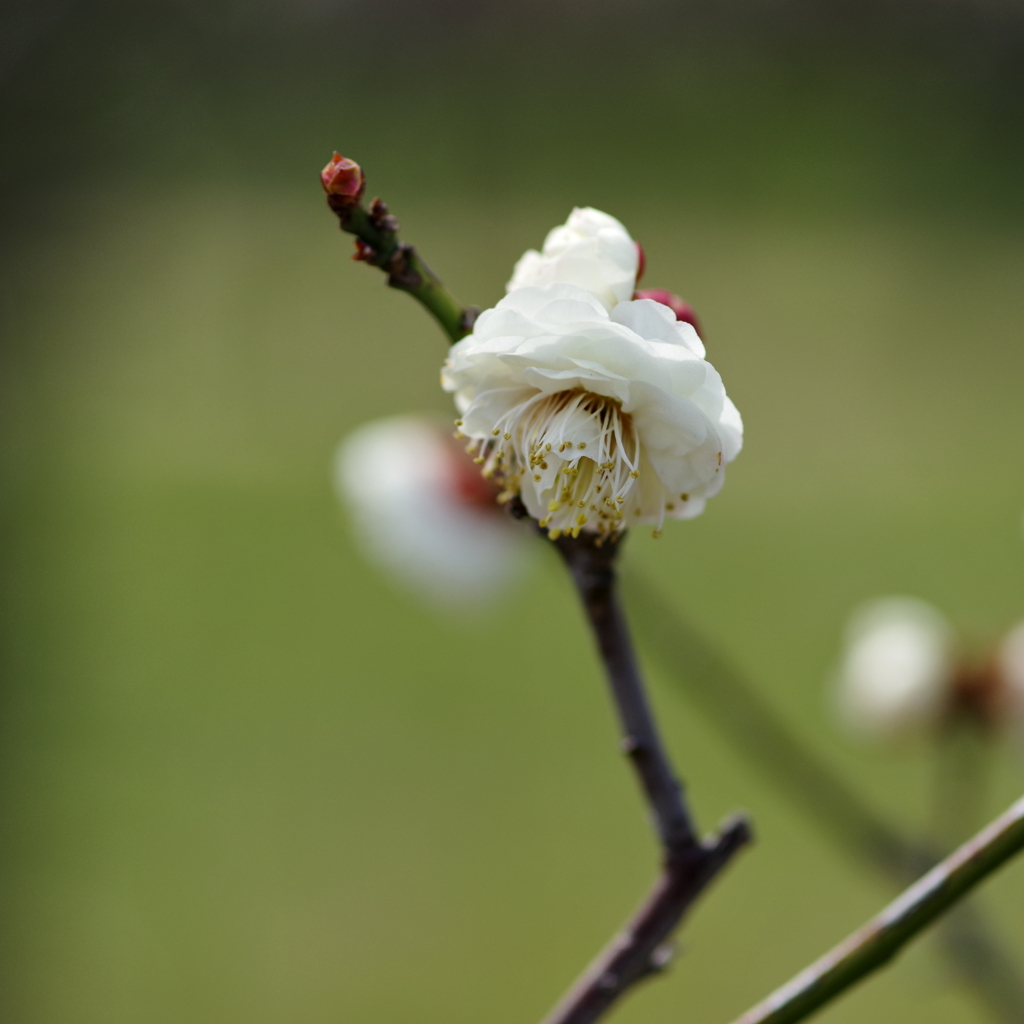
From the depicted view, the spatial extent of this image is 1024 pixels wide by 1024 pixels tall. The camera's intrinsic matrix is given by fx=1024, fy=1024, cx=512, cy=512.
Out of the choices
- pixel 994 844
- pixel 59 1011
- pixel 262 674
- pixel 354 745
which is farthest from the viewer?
pixel 262 674

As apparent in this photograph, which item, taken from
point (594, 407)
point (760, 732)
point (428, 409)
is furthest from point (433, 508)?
point (428, 409)

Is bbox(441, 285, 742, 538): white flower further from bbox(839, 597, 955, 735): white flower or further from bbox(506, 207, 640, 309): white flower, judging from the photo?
bbox(839, 597, 955, 735): white flower

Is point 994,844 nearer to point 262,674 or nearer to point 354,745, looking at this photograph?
point 354,745

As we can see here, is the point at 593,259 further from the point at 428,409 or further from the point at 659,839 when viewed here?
the point at 428,409

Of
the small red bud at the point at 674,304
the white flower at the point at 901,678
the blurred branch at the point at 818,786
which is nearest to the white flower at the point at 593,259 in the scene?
the small red bud at the point at 674,304

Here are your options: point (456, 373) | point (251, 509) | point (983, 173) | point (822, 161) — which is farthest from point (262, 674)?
point (983, 173)

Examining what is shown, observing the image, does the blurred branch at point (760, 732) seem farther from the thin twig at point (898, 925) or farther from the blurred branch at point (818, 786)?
the thin twig at point (898, 925)
